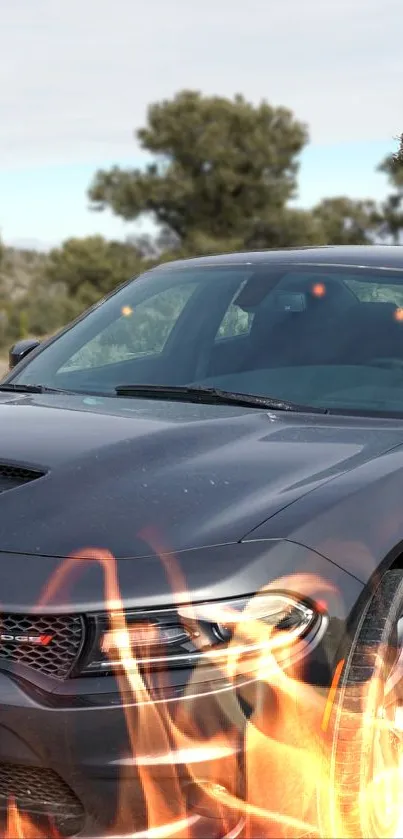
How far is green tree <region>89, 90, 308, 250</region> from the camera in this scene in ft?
169

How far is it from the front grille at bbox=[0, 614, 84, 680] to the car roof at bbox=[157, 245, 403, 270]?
7.38 feet

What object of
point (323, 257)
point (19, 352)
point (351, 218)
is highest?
point (351, 218)

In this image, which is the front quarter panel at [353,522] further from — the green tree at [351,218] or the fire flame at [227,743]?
the green tree at [351,218]

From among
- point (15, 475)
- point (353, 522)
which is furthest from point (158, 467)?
point (353, 522)

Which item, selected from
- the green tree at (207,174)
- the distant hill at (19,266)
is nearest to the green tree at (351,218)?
the green tree at (207,174)

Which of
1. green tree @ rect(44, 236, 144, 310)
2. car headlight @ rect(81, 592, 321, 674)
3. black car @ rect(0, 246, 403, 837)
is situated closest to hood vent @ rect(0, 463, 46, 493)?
black car @ rect(0, 246, 403, 837)

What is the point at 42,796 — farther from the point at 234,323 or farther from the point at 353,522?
the point at 234,323

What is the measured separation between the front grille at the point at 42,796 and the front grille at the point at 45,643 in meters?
0.22

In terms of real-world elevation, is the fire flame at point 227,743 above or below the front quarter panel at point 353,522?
below

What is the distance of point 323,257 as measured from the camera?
446 centimetres

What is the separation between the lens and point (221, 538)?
2625mm

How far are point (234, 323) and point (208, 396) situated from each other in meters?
0.71

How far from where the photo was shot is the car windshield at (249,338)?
12.7 ft

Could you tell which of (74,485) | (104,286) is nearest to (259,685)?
(74,485)
